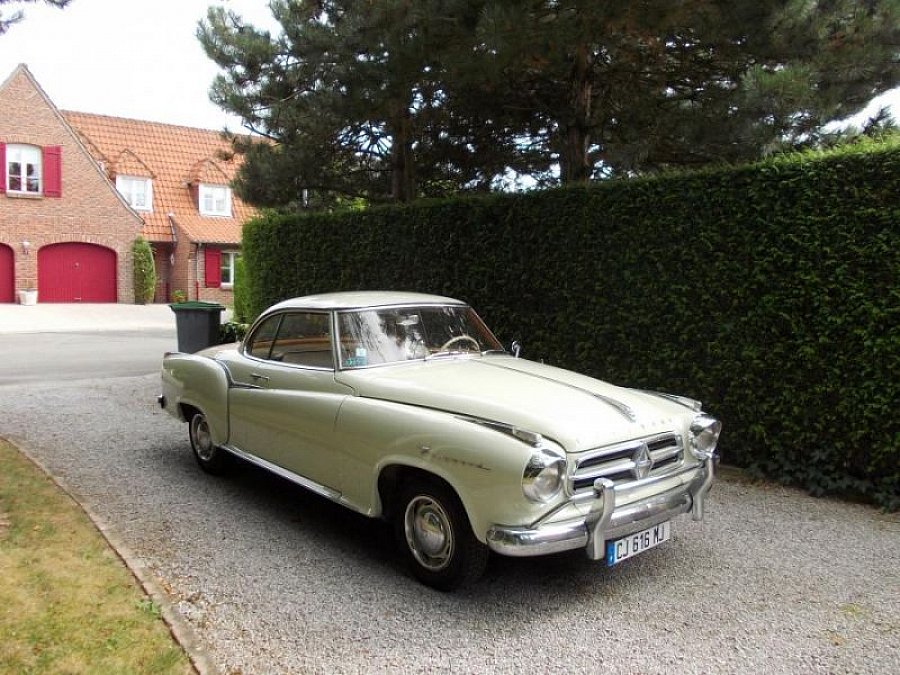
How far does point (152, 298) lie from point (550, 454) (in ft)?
99.5

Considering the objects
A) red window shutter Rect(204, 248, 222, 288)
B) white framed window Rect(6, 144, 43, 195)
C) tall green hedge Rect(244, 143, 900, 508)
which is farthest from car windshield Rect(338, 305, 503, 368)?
red window shutter Rect(204, 248, 222, 288)

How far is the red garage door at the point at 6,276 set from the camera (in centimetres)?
2703

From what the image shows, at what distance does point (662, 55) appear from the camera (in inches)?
355

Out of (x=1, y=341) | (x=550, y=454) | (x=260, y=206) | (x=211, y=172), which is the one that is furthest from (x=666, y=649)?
(x=211, y=172)

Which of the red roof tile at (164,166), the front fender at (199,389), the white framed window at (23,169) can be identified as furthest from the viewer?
the red roof tile at (164,166)

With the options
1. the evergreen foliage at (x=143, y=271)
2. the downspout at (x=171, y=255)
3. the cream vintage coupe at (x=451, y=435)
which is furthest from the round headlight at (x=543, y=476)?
the downspout at (x=171, y=255)

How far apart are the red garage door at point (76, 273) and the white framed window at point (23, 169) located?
8.07ft

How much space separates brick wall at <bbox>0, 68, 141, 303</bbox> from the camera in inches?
1057

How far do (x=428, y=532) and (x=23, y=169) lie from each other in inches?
1164

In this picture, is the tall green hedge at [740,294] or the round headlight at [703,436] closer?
the round headlight at [703,436]

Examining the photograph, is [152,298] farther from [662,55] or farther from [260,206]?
[662,55]

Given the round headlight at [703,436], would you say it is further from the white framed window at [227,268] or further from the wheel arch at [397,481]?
the white framed window at [227,268]

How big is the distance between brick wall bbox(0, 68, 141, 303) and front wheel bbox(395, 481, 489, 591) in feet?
94.7

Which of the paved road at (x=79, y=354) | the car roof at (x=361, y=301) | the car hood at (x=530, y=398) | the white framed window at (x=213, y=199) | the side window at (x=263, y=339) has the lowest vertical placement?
the paved road at (x=79, y=354)
